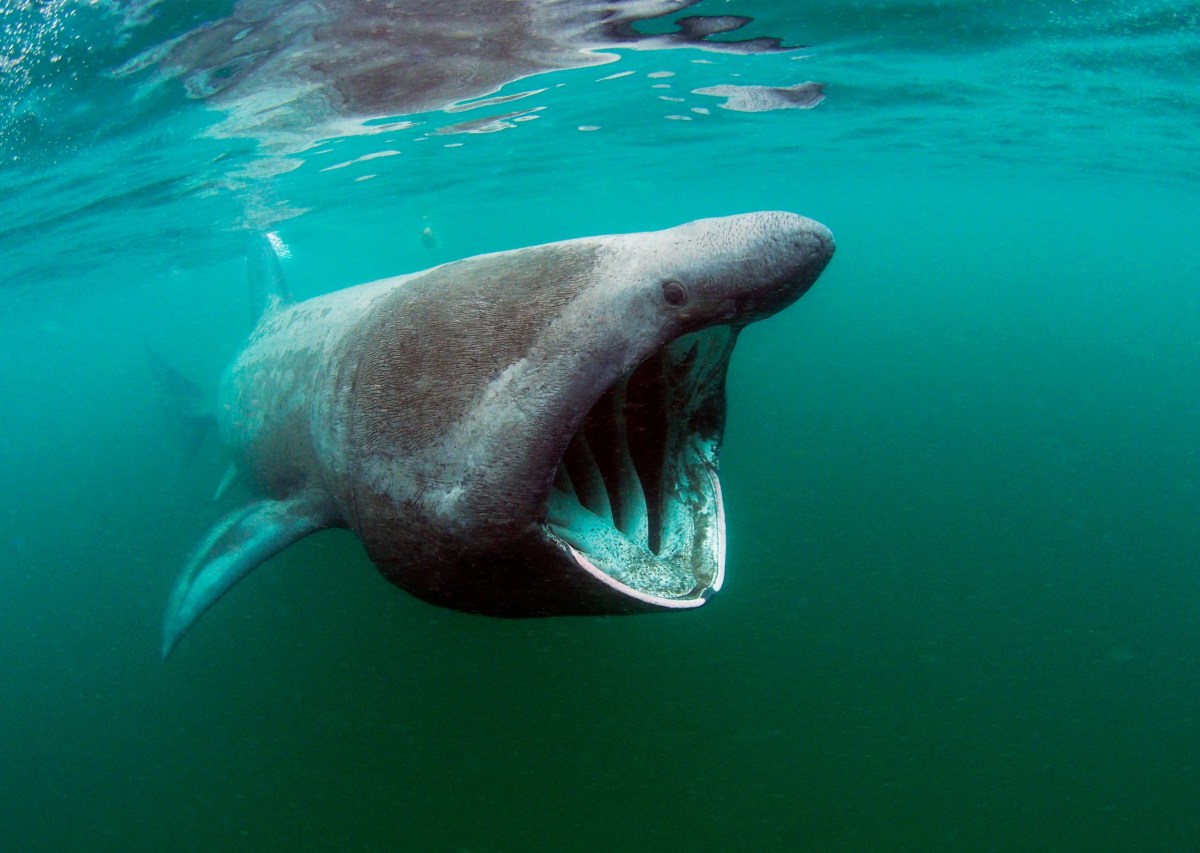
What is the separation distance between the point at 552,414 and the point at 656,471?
112 cm

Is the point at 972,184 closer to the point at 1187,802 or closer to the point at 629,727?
the point at 1187,802

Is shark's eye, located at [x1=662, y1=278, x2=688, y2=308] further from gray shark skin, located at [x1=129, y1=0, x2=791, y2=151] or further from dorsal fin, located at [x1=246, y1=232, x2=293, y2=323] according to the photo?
gray shark skin, located at [x1=129, y1=0, x2=791, y2=151]

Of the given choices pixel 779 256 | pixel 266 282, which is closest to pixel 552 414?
pixel 779 256

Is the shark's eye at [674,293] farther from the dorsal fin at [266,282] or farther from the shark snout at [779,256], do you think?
the dorsal fin at [266,282]

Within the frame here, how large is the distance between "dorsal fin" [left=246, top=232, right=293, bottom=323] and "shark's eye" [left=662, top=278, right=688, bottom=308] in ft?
19.2

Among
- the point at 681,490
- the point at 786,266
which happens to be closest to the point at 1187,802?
the point at 681,490

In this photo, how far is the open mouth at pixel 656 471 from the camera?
302 centimetres

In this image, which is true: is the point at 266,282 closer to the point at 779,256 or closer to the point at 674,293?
the point at 674,293

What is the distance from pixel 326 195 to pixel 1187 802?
23.0 m

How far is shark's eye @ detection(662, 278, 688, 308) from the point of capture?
8.77 ft

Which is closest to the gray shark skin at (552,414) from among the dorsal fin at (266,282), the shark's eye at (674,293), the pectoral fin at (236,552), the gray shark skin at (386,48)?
the shark's eye at (674,293)

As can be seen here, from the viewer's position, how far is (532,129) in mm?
15758

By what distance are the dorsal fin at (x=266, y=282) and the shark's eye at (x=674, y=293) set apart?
5.84m

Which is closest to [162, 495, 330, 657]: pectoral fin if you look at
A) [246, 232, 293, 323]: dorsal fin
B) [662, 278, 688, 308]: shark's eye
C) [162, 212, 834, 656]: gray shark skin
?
[162, 212, 834, 656]: gray shark skin
